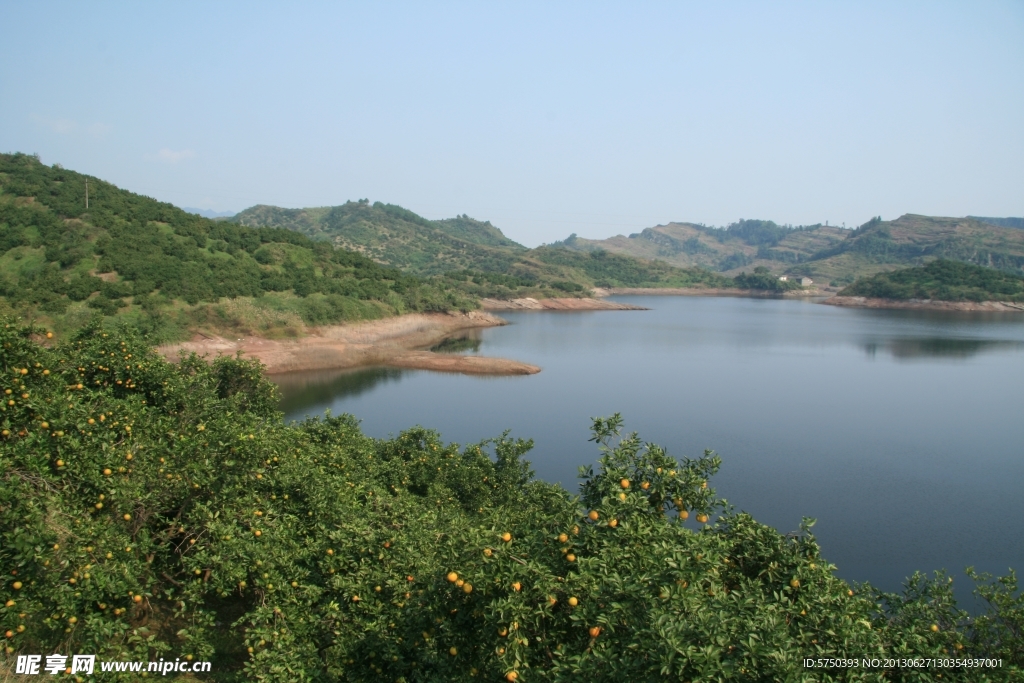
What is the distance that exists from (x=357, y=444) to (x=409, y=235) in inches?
4277

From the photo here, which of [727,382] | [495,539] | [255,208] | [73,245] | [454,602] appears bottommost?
[727,382]

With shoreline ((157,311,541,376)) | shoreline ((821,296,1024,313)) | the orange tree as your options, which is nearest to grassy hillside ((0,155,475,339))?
shoreline ((157,311,541,376))

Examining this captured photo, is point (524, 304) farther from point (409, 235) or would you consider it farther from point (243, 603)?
point (243, 603)

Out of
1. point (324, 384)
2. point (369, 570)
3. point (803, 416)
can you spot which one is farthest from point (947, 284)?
point (369, 570)

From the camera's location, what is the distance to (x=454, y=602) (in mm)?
4734

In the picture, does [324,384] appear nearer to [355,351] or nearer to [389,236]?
[355,351]

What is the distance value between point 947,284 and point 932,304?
3.31 metres

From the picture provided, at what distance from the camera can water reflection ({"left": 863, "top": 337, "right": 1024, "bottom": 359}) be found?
138 feet

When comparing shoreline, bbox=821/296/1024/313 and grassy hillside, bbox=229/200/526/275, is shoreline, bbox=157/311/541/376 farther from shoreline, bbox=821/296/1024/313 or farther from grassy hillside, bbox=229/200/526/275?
shoreline, bbox=821/296/1024/313

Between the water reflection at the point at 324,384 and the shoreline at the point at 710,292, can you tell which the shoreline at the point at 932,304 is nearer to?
the shoreline at the point at 710,292

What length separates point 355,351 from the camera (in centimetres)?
3756

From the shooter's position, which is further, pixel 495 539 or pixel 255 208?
pixel 255 208

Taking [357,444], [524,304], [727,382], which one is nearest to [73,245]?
[357,444]

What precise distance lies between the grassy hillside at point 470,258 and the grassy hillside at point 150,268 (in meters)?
39.6
